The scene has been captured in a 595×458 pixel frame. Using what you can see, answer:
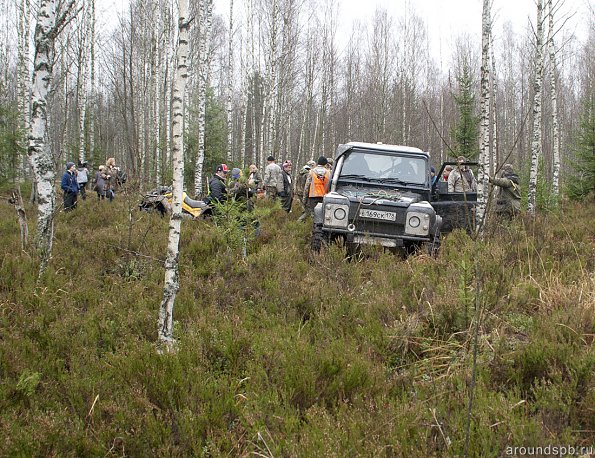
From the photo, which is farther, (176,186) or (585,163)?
(585,163)

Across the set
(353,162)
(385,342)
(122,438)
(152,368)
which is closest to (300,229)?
(353,162)

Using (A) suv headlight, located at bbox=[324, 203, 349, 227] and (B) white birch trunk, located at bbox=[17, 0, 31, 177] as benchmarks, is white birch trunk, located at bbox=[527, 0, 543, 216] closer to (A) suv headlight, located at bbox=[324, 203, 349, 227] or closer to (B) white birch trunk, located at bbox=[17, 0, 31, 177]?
(A) suv headlight, located at bbox=[324, 203, 349, 227]

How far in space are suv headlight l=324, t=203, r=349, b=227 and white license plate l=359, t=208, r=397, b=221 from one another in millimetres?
264

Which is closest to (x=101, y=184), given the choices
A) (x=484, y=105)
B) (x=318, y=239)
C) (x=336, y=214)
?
(x=318, y=239)

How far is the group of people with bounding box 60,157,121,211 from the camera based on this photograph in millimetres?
12164

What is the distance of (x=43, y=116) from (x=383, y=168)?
5690mm

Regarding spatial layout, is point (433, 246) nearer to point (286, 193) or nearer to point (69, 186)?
point (286, 193)

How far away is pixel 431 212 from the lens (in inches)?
286

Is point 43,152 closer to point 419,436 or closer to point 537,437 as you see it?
point 419,436

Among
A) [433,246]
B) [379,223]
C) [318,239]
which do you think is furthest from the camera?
[318,239]

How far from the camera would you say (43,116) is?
20.8 ft

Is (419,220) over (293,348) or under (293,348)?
over

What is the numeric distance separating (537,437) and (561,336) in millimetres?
1477

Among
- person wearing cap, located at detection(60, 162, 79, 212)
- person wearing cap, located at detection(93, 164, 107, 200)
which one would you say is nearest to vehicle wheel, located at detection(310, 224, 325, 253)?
person wearing cap, located at detection(60, 162, 79, 212)
